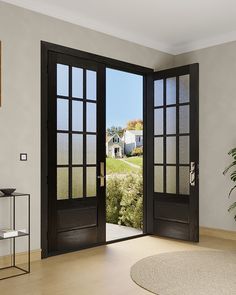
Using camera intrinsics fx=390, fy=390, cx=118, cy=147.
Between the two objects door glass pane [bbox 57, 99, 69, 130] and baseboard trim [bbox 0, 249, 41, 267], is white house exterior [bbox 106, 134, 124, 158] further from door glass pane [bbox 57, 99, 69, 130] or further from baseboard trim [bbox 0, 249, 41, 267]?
baseboard trim [bbox 0, 249, 41, 267]

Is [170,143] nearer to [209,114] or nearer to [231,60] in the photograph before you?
[209,114]

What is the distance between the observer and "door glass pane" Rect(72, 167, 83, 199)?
4856mm

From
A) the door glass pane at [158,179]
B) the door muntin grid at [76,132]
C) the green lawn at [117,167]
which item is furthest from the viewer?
the green lawn at [117,167]

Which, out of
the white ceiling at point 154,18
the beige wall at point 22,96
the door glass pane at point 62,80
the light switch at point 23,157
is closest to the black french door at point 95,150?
the door glass pane at point 62,80

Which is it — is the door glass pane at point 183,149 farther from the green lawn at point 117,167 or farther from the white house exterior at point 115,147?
the white house exterior at point 115,147

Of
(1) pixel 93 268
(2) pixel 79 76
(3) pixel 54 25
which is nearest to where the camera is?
(1) pixel 93 268

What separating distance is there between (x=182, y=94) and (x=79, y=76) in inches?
59.6

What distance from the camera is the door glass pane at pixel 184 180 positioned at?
5445 millimetres

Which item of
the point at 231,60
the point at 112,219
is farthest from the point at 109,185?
the point at 231,60

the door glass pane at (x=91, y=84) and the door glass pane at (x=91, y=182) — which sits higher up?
the door glass pane at (x=91, y=84)

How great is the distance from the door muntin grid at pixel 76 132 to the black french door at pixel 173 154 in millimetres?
1124

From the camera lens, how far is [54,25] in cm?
464

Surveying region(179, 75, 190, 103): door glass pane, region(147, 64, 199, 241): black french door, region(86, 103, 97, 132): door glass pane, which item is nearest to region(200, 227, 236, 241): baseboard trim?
region(147, 64, 199, 241): black french door

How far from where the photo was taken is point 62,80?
15.6 ft
